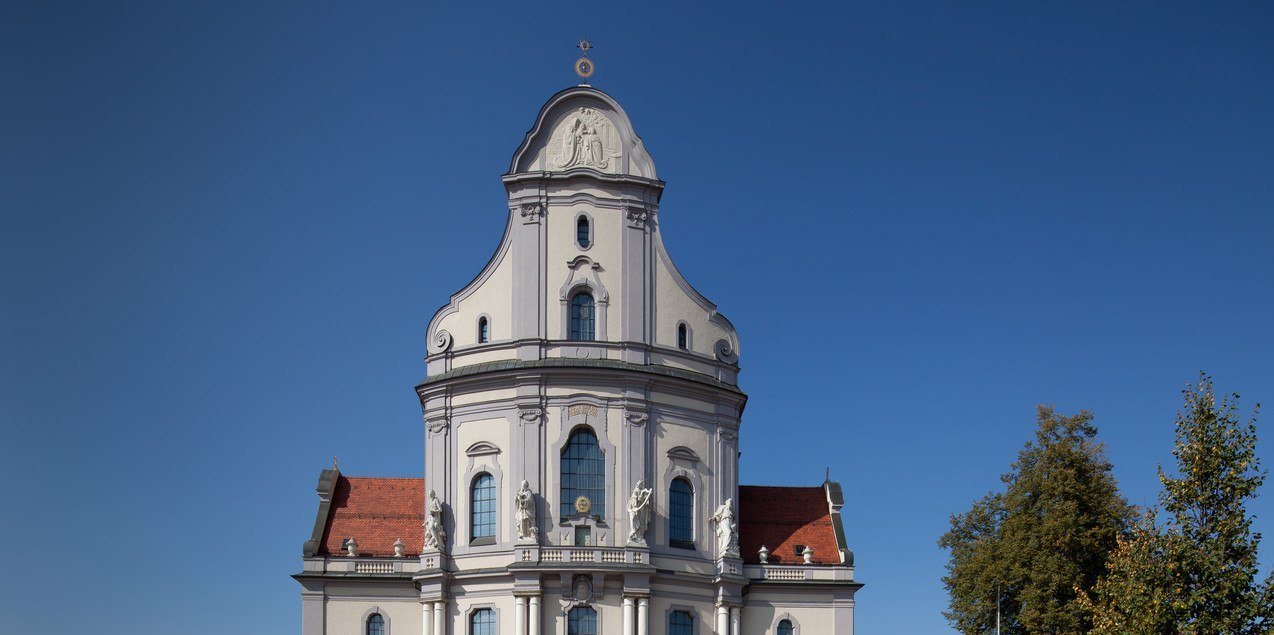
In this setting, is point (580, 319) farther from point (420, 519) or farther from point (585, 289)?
point (420, 519)

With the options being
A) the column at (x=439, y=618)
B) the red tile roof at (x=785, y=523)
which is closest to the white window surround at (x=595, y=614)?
the column at (x=439, y=618)

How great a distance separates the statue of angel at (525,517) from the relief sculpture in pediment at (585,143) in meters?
12.5

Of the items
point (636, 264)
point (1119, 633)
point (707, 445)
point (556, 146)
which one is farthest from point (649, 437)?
point (1119, 633)

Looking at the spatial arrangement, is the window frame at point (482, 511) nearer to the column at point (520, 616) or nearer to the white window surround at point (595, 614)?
the column at point (520, 616)

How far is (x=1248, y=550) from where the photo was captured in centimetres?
3672

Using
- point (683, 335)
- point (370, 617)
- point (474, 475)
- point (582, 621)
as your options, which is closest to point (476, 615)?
point (582, 621)

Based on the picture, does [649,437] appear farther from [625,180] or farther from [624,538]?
[625,180]

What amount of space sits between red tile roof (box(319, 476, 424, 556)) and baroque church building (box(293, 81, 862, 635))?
0.08 m

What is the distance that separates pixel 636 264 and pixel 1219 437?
2694cm

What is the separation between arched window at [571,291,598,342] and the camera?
59375 mm

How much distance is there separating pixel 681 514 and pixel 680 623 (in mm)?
3907

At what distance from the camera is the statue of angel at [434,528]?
58094mm

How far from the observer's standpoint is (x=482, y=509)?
58500mm

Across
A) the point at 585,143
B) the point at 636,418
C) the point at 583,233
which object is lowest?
the point at 636,418
